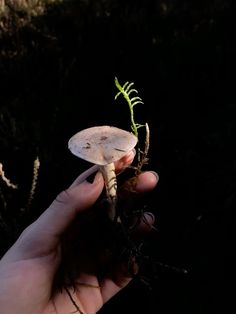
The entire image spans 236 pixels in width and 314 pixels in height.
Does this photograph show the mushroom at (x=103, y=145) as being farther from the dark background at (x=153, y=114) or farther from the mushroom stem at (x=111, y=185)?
the dark background at (x=153, y=114)

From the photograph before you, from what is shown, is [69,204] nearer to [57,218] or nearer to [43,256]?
[57,218]

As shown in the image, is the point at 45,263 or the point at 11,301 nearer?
the point at 11,301

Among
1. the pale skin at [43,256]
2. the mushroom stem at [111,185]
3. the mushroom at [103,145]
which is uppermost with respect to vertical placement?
the mushroom at [103,145]

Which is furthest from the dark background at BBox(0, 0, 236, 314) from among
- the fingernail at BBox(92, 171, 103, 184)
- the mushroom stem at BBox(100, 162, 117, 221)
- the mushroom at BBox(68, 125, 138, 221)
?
the mushroom at BBox(68, 125, 138, 221)

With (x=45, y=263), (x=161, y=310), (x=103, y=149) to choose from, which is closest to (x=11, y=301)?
(x=45, y=263)

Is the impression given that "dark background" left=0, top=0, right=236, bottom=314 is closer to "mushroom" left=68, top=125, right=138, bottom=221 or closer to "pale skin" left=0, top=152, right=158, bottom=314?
"pale skin" left=0, top=152, right=158, bottom=314

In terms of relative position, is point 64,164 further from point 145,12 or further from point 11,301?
point 145,12

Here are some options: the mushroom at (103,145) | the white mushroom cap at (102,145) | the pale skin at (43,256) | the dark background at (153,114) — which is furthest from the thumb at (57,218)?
the dark background at (153,114)
